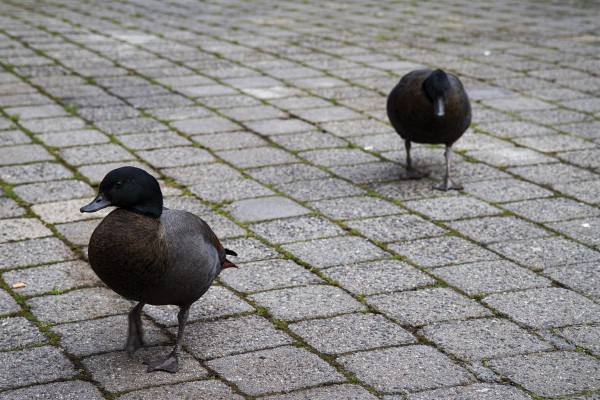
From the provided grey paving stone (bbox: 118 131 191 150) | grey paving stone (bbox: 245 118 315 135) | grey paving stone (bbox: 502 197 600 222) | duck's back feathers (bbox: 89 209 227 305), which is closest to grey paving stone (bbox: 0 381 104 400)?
duck's back feathers (bbox: 89 209 227 305)

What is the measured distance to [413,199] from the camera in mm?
5680

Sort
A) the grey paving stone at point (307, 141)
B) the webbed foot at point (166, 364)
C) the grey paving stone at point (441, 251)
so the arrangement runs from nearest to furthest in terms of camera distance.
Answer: the webbed foot at point (166, 364)
the grey paving stone at point (441, 251)
the grey paving stone at point (307, 141)

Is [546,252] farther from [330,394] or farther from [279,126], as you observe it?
[279,126]

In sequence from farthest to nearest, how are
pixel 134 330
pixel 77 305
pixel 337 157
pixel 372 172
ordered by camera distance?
pixel 337 157 < pixel 372 172 < pixel 77 305 < pixel 134 330

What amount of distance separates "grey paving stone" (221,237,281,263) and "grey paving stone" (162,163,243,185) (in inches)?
40.7

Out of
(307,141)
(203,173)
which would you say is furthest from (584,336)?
(307,141)

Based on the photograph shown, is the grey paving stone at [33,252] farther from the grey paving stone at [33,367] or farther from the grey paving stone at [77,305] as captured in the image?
the grey paving stone at [33,367]

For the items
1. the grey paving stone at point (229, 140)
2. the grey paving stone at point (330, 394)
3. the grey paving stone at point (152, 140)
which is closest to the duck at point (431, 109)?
the grey paving stone at point (229, 140)

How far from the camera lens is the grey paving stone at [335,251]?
4.71 m

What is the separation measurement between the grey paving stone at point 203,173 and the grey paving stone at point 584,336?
2.67 meters

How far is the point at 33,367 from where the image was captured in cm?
358

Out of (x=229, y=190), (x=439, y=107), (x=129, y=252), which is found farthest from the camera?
(x=229, y=190)

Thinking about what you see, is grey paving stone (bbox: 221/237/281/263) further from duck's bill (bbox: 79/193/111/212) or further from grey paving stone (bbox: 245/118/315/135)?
grey paving stone (bbox: 245/118/315/135)

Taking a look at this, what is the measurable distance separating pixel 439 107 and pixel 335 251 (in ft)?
4.35
